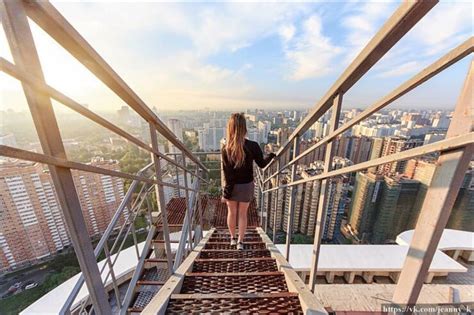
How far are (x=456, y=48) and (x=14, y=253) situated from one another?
4.64 metres

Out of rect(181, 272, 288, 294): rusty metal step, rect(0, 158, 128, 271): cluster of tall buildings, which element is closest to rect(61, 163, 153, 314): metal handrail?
rect(0, 158, 128, 271): cluster of tall buildings

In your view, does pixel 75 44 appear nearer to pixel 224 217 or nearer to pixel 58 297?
pixel 224 217

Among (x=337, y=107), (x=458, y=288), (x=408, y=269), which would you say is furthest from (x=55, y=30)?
(x=458, y=288)

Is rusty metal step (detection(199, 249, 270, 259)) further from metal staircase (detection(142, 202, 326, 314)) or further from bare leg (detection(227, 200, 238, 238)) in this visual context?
bare leg (detection(227, 200, 238, 238))

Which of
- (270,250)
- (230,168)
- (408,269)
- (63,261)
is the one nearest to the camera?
(408,269)

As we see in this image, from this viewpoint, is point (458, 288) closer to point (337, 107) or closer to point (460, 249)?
point (460, 249)

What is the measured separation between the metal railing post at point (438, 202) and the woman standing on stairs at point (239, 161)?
56.9 inches

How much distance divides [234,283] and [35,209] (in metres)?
2.33

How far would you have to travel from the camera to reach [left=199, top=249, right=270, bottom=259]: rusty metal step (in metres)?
2.17

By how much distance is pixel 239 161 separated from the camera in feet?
6.36

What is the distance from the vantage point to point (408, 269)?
2.17 ft

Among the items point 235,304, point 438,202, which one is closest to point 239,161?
point 235,304

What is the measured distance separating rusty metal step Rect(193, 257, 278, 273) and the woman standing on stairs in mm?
555

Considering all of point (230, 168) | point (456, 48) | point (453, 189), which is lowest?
point (230, 168)
